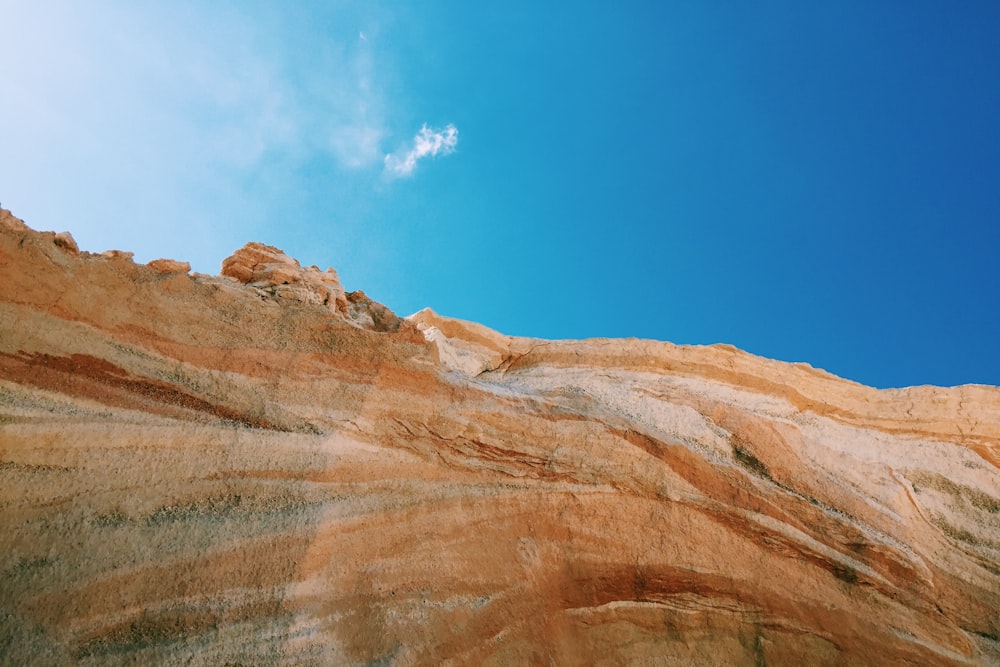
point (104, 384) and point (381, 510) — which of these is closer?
point (104, 384)

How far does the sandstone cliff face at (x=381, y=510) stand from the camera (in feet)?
20.5

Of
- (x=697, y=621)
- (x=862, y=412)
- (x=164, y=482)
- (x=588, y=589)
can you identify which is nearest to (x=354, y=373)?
(x=164, y=482)

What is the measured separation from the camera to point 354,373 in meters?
8.93

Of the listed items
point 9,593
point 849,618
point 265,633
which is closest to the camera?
point 9,593

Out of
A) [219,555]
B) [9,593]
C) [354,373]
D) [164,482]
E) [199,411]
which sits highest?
[354,373]

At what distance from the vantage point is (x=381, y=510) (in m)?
7.84

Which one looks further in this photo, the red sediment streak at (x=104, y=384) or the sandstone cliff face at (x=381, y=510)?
the red sediment streak at (x=104, y=384)

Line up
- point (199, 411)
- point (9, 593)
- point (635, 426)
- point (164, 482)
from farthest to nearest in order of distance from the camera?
point (635, 426), point (199, 411), point (164, 482), point (9, 593)

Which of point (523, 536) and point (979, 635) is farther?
point (979, 635)

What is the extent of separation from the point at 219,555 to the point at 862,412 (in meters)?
14.1

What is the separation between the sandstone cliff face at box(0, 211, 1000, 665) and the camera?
6250mm

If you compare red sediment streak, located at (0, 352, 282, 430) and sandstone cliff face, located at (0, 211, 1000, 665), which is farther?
red sediment streak, located at (0, 352, 282, 430)

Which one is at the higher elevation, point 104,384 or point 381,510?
point 104,384

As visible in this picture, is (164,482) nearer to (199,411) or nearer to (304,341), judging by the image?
(199,411)
